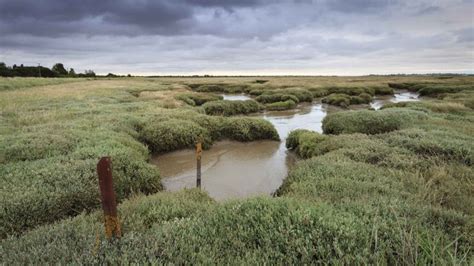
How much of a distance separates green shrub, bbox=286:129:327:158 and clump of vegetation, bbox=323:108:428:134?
308cm

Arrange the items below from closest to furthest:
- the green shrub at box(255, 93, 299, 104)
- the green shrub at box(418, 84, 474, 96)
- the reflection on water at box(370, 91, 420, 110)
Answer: the reflection on water at box(370, 91, 420, 110), the green shrub at box(255, 93, 299, 104), the green shrub at box(418, 84, 474, 96)

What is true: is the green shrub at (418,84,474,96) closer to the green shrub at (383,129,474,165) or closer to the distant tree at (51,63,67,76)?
the green shrub at (383,129,474,165)

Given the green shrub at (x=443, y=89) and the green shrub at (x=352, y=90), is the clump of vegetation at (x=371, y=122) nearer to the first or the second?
the green shrub at (x=352, y=90)

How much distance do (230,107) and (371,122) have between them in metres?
13.8

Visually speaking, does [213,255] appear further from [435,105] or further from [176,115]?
[435,105]

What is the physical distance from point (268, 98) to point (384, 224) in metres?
34.8

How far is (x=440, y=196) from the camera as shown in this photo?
677cm

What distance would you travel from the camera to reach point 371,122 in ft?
58.9

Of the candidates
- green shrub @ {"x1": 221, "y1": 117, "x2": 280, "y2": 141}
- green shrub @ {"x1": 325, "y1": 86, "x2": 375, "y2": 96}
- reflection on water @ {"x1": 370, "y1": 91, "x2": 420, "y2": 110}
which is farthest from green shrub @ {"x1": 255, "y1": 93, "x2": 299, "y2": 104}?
green shrub @ {"x1": 221, "y1": 117, "x2": 280, "y2": 141}

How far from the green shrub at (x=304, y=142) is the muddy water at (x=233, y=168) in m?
0.48

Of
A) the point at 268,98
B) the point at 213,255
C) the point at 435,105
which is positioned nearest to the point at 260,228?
the point at 213,255

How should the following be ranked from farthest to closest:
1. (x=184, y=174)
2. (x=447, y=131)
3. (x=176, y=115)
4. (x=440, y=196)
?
(x=176, y=115) < (x=447, y=131) < (x=184, y=174) < (x=440, y=196)

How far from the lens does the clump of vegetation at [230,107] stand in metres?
27.6

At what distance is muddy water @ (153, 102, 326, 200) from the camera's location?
1097 centimetres
